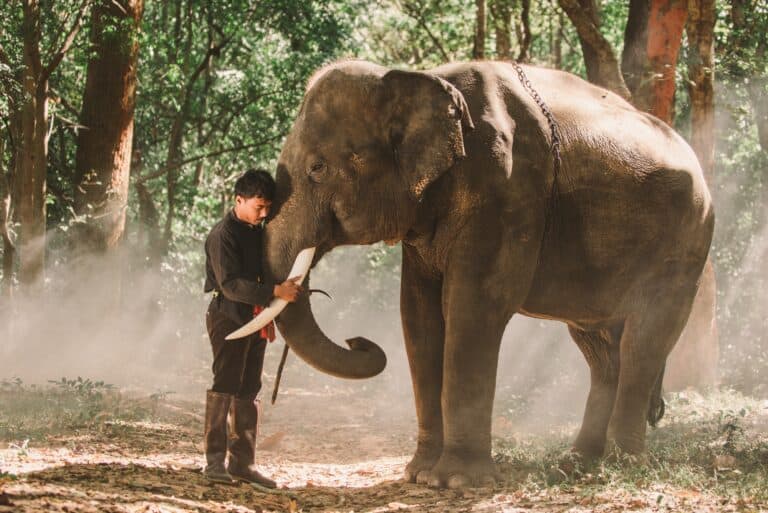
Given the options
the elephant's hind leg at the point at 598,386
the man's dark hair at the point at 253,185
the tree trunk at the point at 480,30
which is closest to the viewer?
the man's dark hair at the point at 253,185

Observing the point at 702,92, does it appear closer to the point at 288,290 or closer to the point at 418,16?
the point at 288,290

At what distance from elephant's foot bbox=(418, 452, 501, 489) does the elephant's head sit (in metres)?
0.76

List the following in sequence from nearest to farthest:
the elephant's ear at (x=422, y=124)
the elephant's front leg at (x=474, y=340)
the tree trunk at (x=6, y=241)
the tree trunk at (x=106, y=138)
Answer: the elephant's ear at (x=422, y=124), the elephant's front leg at (x=474, y=340), the tree trunk at (x=6, y=241), the tree trunk at (x=106, y=138)

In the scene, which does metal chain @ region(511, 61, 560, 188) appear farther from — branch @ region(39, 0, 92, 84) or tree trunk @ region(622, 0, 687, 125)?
branch @ region(39, 0, 92, 84)

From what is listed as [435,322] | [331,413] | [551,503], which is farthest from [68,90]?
[551,503]

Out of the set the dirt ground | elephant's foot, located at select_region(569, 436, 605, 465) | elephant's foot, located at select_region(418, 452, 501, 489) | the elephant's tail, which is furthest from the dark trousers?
the elephant's tail

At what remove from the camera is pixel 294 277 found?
20.2 feet

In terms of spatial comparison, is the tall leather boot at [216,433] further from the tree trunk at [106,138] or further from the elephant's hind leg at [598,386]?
the tree trunk at [106,138]

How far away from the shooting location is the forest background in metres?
11.3

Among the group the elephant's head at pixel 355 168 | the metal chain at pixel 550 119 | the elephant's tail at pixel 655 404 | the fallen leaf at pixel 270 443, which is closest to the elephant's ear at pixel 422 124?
the elephant's head at pixel 355 168

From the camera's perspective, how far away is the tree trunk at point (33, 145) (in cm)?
1108

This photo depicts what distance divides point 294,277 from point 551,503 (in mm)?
1917

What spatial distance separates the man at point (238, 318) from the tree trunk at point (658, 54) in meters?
5.82

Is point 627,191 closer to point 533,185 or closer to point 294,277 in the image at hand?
point 533,185
